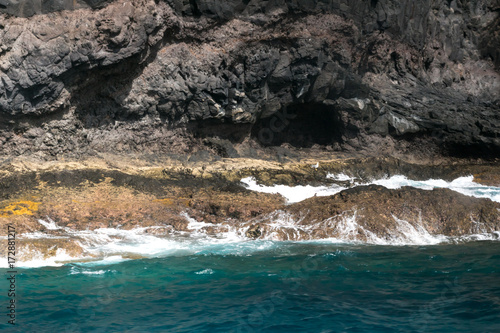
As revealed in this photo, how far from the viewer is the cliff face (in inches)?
506

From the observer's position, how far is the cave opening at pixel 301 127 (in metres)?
17.8

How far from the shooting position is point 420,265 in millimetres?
8023

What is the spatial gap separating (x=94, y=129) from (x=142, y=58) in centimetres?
247

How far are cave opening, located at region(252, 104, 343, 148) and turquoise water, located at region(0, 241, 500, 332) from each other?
9.12 metres

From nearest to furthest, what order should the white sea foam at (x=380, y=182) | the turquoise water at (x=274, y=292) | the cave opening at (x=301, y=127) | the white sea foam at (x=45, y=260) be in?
the turquoise water at (x=274, y=292) → the white sea foam at (x=45, y=260) → the white sea foam at (x=380, y=182) → the cave opening at (x=301, y=127)

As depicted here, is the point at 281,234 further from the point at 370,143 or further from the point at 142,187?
the point at 370,143

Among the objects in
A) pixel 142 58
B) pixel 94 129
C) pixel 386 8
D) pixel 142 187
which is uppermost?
pixel 386 8

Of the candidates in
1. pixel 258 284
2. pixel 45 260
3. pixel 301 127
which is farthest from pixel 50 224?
pixel 301 127

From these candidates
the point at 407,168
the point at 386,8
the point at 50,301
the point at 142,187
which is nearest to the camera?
the point at 50,301

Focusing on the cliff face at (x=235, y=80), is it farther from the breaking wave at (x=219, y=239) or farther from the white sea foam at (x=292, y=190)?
the breaking wave at (x=219, y=239)

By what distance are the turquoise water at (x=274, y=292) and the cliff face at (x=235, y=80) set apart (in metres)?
6.63

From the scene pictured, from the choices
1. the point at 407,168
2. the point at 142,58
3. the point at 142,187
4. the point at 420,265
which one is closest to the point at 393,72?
the point at 407,168

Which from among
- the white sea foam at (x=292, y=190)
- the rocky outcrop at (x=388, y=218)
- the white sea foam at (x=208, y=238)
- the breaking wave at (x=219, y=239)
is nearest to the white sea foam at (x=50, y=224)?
the white sea foam at (x=208, y=238)

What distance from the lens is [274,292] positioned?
6809 mm
